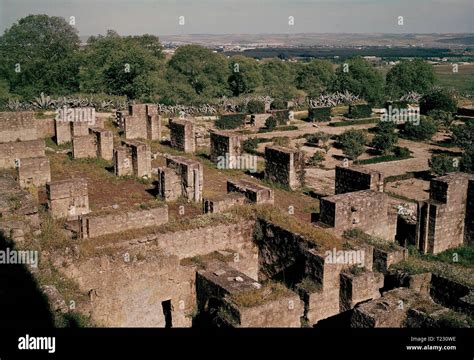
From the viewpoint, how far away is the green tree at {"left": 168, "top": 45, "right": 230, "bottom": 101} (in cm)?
7612

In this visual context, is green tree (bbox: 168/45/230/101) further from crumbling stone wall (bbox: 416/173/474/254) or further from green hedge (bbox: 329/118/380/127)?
crumbling stone wall (bbox: 416/173/474/254)

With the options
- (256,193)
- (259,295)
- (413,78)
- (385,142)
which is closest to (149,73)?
(385,142)

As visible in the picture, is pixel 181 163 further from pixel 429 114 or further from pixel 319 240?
pixel 429 114

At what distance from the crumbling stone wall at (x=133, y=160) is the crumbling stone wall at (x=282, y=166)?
18.3 ft

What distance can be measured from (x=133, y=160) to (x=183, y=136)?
6.56m

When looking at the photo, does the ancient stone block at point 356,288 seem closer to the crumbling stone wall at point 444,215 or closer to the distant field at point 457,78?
the crumbling stone wall at point 444,215

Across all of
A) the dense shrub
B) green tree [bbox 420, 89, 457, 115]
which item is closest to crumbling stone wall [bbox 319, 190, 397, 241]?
green tree [bbox 420, 89, 457, 115]

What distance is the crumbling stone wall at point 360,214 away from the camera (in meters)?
17.5

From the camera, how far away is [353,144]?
122 feet

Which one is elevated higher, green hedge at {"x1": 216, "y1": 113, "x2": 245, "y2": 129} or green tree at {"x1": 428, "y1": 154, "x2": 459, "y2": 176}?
green hedge at {"x1": 216, "y1": 113, "x2": 245, "y2": 129}

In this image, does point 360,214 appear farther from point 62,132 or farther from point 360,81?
point 360,81

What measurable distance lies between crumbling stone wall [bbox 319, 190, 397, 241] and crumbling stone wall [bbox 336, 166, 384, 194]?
5.52 ft

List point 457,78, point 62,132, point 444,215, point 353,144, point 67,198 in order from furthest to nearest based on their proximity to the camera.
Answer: point 457,78
point 353,144
point 62,132
point 444,215
point 67,198

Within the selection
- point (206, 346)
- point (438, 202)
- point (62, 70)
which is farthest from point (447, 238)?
point (62, 70)
